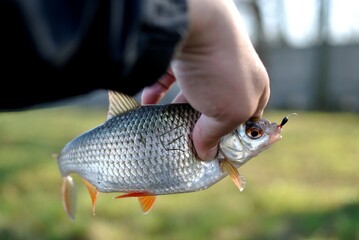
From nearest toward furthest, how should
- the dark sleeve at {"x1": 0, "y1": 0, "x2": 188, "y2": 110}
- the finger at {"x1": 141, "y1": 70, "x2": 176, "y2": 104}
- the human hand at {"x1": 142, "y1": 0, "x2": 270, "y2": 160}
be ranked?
the dark sleeve at {"x1": 0, "y1": 0, "x2": 188, "y2": 110} → the human hand at {"x1": 142, "y1": 0, "x2": 270, "y2": 160} → the finger at {"x1": 141, "y1": 70, "x2": 176, "y2": 104}

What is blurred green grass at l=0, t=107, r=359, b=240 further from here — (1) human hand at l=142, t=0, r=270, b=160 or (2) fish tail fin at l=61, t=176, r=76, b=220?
(1) human hand at l=142, t=0, r=270, b=160

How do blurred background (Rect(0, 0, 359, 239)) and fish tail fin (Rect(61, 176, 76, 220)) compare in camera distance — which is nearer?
fish tail fin (Rect(61, 176, 76, 220))

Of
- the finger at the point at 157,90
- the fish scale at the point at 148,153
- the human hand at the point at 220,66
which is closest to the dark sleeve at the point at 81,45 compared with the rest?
the human hand at the point at 220,66

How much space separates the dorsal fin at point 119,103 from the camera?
170 cm

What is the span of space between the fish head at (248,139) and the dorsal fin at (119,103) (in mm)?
252

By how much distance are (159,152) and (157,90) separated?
0.31 m

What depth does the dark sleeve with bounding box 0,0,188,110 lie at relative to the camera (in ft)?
3.13

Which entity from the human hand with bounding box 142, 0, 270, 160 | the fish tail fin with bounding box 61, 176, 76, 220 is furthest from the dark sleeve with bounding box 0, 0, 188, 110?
the fish tail fin with bounding box 61, 176, 76, 220

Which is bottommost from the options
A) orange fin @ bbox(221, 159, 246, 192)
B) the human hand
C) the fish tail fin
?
the fish tail fin

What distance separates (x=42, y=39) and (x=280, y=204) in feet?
18.3

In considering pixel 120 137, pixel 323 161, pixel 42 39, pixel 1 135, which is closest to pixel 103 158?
pixel 120 137

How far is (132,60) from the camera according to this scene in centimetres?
107

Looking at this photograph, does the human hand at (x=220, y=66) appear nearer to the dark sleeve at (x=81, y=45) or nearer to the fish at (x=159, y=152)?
the dark sleeve at (x=81, y=45)

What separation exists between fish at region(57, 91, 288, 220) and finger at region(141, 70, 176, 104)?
16 cm
